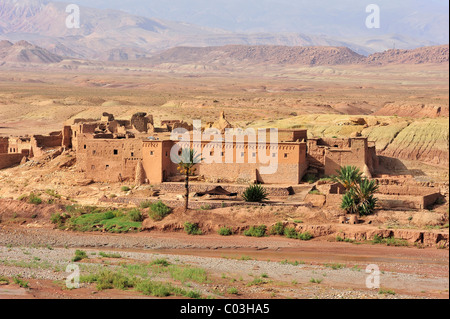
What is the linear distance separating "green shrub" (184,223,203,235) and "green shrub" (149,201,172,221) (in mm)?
1443

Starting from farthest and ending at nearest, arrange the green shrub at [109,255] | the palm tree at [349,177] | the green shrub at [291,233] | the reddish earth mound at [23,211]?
the reddish earth mound at [23,211] → the palm tree at [349,177] → the green shrub at [291,233] → the green shrub at [109,255]

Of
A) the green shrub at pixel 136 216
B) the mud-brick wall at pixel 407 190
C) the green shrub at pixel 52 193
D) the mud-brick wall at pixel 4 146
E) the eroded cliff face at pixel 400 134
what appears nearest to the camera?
the green shrub at pixel 136 216

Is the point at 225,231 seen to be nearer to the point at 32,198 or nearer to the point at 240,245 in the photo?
the point at 240,245

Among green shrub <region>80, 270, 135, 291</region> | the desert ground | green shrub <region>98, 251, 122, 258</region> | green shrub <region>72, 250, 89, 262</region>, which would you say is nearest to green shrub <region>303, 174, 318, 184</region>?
the desert ground

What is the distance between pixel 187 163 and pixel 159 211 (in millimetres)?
2541


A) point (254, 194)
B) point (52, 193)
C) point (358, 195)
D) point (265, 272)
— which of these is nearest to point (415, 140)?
point (358, 195)

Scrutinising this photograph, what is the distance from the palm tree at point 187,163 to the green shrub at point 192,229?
1371 millimetres

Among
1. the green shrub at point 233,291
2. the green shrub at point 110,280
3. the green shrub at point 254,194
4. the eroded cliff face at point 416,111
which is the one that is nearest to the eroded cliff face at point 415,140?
the green shrub at point 254,194

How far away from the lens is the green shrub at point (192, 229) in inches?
1344

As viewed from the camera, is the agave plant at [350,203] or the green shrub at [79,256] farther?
the agave plant at [350,203]

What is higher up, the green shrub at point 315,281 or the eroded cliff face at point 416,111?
the eroded cliff face at point 416,111

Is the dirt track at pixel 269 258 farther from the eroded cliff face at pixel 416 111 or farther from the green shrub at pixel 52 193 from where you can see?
the eroded cliff face at pixel 416 111

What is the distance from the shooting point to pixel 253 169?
3847 centimetres
